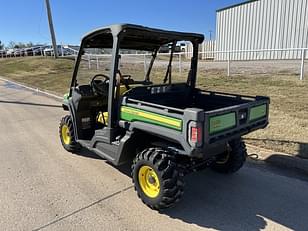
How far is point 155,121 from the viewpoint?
10.5 ft

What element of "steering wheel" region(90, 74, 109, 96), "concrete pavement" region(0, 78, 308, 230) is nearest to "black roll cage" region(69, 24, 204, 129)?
"steering wheel" region(90, 74, 109, 96)

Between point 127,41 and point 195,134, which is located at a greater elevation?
point 127,41

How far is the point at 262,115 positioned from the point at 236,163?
0.79 metres

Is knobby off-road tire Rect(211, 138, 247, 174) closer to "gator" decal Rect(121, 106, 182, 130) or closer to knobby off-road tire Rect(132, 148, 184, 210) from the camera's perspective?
knobby off-road tire Rect(132, 148, 184, 210)

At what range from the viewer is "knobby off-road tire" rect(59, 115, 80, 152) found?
4.91 meters

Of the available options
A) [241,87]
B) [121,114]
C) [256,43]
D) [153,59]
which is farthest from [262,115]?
[256,43]

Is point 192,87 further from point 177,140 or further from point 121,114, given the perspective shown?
point 177,140

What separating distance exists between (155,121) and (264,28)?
2447 cm

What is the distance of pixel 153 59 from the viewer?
16.5 feet

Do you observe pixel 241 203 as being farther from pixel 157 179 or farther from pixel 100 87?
pixel 100 87

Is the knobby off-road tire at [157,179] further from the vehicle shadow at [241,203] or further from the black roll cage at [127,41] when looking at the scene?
the black roll cage at [127,41]

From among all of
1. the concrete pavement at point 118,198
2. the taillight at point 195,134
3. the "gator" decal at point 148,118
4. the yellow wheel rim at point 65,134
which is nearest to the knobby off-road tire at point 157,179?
the concrete pavement at point 118,198

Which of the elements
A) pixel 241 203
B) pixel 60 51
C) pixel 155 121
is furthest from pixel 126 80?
pixel 60 51

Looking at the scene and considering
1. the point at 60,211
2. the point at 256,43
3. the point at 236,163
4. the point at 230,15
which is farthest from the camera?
the point at 230,15
